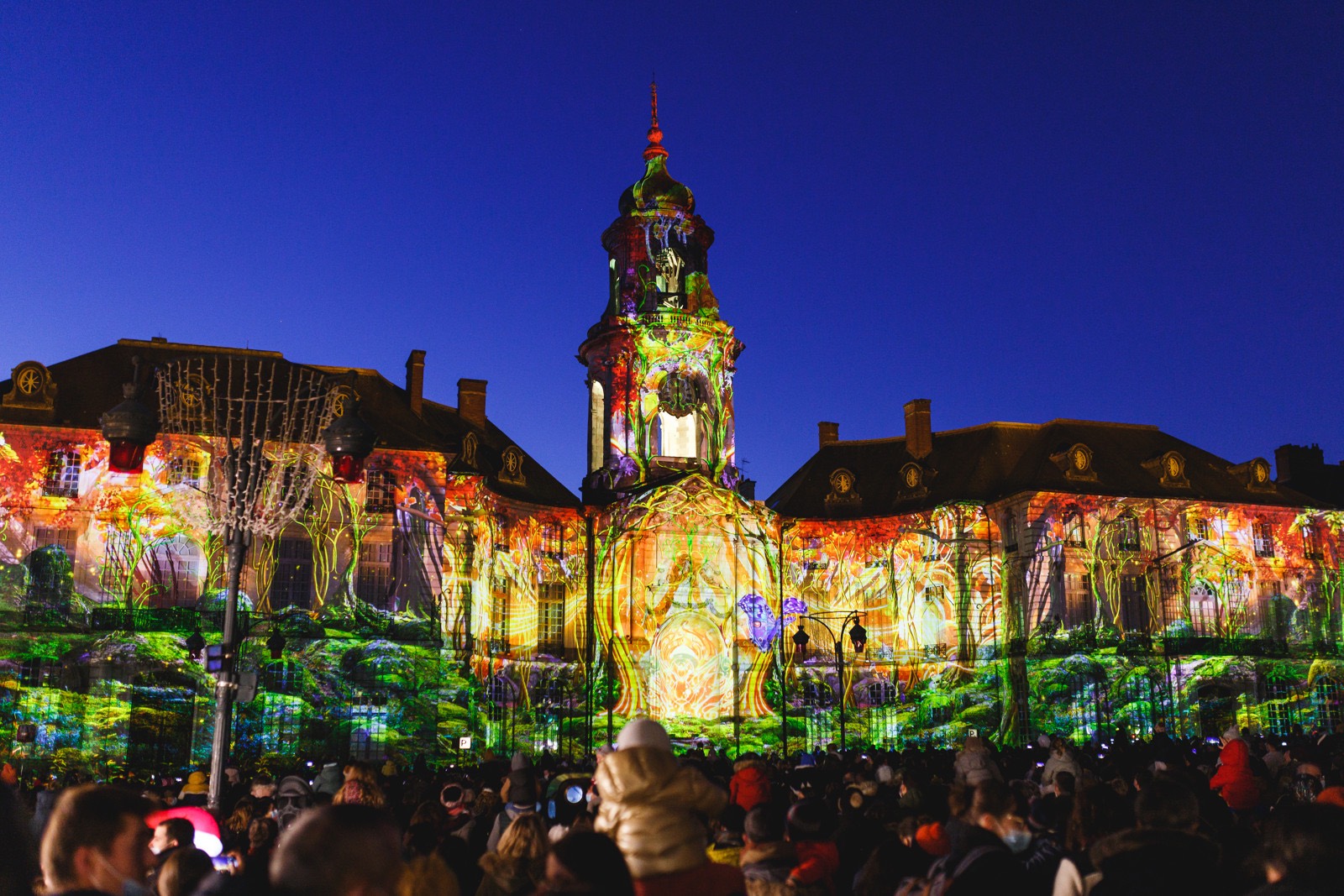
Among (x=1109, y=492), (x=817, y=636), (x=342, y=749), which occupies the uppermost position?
(x=1109, y=492)

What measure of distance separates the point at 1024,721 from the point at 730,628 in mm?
10734

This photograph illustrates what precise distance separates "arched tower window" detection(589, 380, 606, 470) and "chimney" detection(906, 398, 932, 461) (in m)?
13.0

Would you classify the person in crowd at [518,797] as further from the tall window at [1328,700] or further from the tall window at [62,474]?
the tall window at [1328,700]

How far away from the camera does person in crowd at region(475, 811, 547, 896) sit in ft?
26.5

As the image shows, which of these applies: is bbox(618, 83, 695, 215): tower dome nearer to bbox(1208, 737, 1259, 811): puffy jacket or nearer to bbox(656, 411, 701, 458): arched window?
bbox(656, 411, 701, 458): arched window

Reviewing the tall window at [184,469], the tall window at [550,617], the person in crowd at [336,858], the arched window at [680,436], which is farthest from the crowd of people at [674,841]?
the arched window at [680,436]

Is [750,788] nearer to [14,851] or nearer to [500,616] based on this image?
[14,851]

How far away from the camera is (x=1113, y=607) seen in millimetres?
47844

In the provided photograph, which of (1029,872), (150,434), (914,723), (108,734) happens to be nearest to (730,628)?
(914,723)

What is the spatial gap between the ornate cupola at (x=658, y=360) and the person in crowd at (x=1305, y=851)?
43352 mm

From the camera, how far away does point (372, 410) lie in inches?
1842

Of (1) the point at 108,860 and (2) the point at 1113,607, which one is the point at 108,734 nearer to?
(2) the point at 1113,607

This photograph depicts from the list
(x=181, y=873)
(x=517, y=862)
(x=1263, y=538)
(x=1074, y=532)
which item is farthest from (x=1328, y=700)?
(x=181, y=873)

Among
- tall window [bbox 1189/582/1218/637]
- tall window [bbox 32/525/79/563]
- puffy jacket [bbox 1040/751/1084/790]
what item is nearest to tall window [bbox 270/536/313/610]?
tall window [bbox 32/525/79/563]
